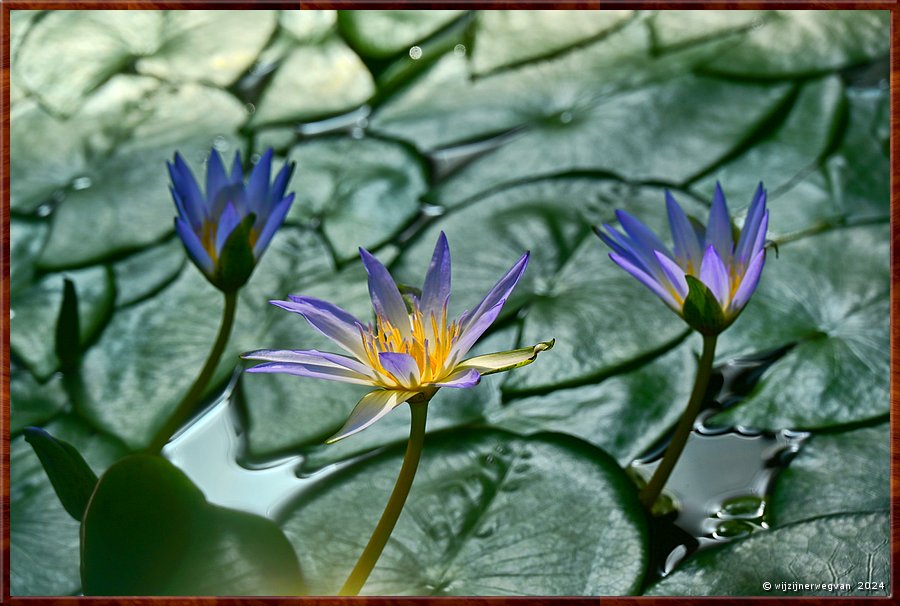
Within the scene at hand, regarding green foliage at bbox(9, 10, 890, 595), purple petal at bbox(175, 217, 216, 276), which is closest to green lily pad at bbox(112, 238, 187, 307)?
green foliage at bbox(9, 10, 890, 595)

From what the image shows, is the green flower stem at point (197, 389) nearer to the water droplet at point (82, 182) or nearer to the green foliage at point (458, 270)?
the green foliage at point (458, 270)

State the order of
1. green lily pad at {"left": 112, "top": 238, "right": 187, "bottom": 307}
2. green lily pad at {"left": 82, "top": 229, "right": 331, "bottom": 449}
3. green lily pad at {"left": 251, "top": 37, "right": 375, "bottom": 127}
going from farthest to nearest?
green lily pad at {"left": 251, "top": 37, "right": 375, "bottom": 127}
green lily pad at {"left": 112, "top": 238, "right": 187, "bottom": 307}
green lily pad at {"left": 82, "top": 229, "right": 331, "bottom": 449}

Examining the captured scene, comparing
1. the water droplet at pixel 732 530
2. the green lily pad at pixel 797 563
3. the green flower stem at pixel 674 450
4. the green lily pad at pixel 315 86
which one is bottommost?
the green lily pad at pixel 797 563

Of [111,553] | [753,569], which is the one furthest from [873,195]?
[111,553]

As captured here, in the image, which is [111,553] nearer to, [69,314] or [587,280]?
[69,314]

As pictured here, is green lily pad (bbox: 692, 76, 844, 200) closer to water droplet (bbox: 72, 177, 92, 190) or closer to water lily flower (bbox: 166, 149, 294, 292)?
water lily flower (bbox: 166, 149, 294, 292)

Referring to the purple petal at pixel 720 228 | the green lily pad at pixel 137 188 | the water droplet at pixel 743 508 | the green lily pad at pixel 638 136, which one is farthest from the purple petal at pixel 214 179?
the water droplet at pixel 743 508
